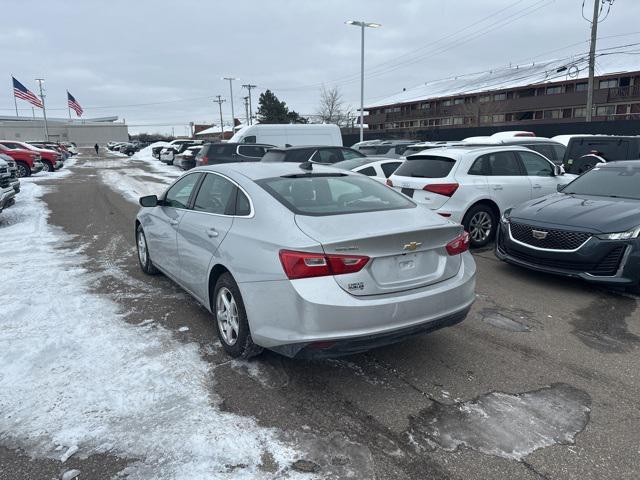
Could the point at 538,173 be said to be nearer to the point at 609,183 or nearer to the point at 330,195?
the point at 609,183

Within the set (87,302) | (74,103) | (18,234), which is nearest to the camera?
(87,302)

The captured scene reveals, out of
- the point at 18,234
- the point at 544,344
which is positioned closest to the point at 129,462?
the point at 544,344

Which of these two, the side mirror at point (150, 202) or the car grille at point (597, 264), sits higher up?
the side mirror at point (150, 202)

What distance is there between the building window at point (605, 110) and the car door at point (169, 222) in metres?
50.5

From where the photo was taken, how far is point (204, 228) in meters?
4.30

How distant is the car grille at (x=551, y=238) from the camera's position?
18.0 feet

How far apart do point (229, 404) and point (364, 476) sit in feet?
3.60

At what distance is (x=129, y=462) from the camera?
8.85 feet

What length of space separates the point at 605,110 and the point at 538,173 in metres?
45.4

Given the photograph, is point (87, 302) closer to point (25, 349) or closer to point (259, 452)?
point (25, 349)

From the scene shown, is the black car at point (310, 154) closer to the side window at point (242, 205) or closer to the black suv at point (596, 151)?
the black suv at point (596, 151)

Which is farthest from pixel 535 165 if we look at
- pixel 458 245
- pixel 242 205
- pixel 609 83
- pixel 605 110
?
pixel 609 83

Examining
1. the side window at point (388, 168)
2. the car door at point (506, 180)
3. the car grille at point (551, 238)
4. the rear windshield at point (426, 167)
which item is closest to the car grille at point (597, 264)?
the car grille at point (551, 238)

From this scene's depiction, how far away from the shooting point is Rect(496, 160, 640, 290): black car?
17.3 feet
